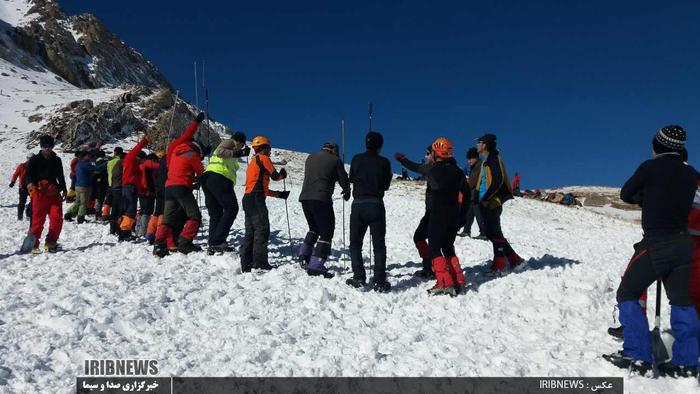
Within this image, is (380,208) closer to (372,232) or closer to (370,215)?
(370,215)

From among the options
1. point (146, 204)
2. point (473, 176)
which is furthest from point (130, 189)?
point (473, 176)

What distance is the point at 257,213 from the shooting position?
8.13 m

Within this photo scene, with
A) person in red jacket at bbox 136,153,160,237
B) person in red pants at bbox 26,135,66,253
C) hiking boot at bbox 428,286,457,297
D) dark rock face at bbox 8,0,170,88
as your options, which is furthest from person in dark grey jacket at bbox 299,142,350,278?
dark rock face at bbox 8,0,170,88

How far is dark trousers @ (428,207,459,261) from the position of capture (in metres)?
7.20

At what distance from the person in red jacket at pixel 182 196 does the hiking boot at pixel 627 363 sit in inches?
286

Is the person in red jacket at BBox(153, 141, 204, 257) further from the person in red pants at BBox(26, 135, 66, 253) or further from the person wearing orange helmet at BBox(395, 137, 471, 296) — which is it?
the person wearing orange helmet at BBox(395, 137, 471, 296)

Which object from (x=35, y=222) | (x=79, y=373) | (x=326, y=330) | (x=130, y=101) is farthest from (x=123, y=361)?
(x=130, y=101)

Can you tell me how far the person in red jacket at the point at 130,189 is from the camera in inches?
433

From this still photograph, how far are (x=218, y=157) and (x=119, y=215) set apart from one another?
185 inches

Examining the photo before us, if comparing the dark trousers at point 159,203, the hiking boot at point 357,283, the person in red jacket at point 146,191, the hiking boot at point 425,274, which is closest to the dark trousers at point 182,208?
the dark trousers at point 159,203

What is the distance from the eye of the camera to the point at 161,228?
9211 mm

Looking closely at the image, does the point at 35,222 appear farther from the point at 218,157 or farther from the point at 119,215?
the point at 218,157

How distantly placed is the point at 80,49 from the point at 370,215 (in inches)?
5989

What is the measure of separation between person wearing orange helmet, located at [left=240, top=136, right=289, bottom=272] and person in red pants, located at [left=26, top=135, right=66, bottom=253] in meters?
4.42
